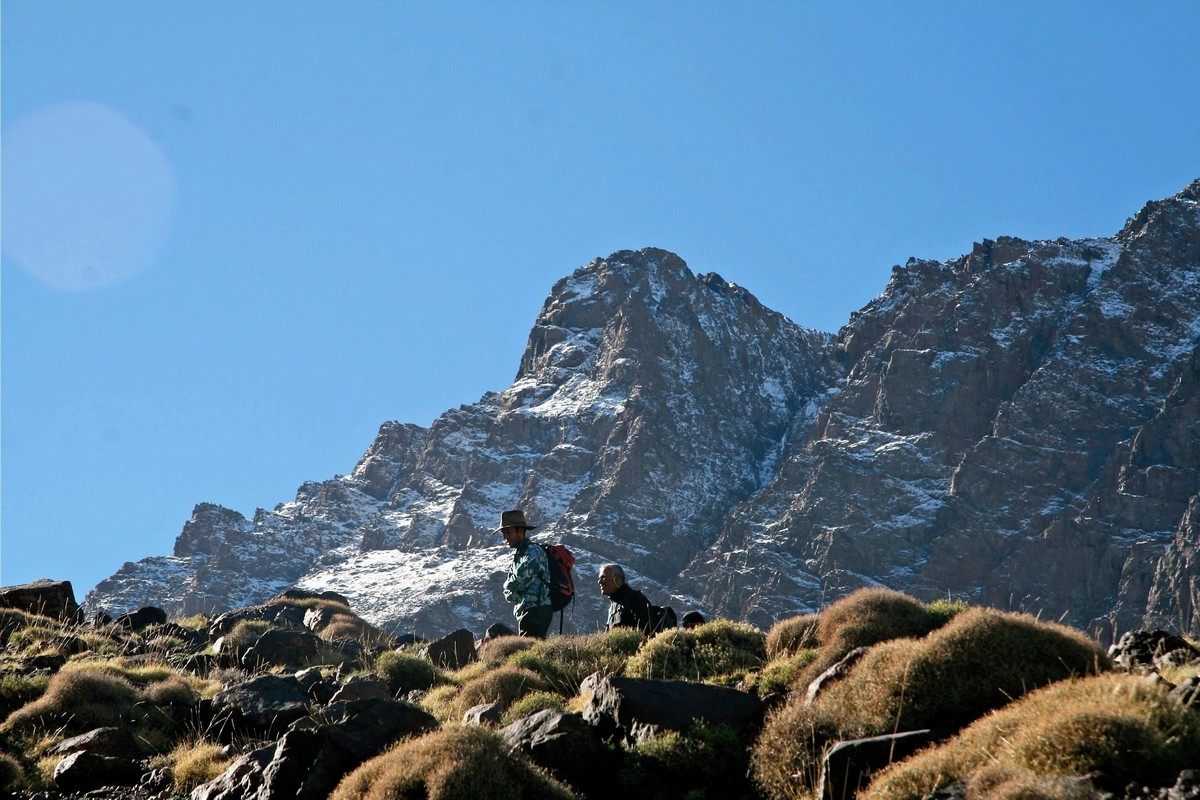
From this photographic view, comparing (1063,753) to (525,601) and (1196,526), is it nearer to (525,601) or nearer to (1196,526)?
(525,601)

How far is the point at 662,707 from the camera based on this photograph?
11.7m

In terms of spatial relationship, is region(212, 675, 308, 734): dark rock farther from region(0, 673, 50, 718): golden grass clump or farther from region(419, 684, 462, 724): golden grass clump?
region(0, 673, 50, 718): golden grass clump

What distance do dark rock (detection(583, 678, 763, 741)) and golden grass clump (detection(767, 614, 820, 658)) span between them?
8.21 feet

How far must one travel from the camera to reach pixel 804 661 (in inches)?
523

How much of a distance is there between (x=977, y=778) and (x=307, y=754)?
6278mm

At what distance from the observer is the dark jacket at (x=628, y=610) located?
63.4 feet

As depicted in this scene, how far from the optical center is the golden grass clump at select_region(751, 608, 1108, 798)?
411 inches

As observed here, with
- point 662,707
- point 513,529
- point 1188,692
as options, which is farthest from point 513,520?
point 1188,692

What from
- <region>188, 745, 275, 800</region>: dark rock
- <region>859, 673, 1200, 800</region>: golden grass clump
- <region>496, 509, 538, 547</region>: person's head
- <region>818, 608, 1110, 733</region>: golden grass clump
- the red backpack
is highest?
<region>496, 509, 538, 547</region>: person's head

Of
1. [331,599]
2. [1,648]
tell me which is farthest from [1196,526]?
[1,648]

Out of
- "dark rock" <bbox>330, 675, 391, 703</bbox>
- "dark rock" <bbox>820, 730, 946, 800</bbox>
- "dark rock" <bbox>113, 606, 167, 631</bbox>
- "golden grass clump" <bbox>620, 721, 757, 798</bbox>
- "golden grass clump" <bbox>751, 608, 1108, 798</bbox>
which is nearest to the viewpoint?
"dark rock" <bbox>820, 730, 946, 800</bbox>

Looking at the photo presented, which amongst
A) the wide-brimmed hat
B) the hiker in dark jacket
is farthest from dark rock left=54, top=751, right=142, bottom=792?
the wide-brimmed hat

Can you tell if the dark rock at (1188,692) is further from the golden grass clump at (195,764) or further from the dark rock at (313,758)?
the golden grass clump at (195,764)

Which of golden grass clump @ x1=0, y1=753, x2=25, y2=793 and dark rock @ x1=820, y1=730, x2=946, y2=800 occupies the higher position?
golden grass clump @ x1=0, y1=753, x2=25, y2=793
